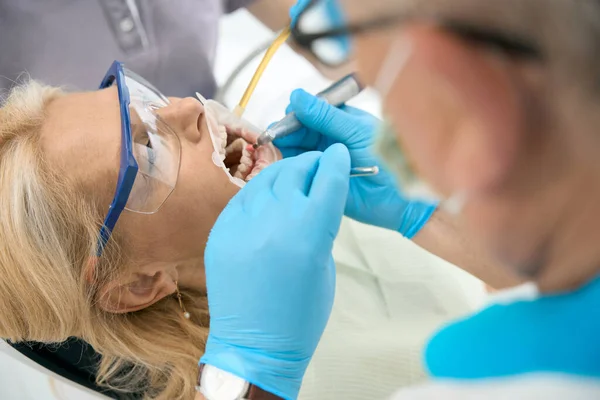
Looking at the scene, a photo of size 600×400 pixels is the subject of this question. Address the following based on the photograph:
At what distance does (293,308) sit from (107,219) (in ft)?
1.59

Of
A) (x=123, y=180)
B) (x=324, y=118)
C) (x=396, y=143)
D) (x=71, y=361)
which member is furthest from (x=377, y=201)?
(x=71, y=361)

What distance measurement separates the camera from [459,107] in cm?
40

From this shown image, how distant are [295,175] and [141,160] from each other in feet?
1.26

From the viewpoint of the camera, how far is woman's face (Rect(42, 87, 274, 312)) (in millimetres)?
1149

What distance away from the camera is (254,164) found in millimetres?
1337

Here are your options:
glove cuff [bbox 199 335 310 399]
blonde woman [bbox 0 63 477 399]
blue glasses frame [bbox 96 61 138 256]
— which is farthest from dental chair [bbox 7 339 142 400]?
glove cuff [bbox 199 335 310 399]

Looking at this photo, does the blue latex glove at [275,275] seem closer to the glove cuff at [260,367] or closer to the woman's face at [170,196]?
the glove cuff at [260,367]

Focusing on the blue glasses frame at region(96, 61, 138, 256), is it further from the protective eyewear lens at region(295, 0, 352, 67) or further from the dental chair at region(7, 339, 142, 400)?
the protective eyewear lens at region(295, 0, 352, 67)

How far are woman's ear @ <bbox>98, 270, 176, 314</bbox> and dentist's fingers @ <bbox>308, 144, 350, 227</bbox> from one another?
0.53 m

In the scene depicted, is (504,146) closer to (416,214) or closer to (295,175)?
(295,175)

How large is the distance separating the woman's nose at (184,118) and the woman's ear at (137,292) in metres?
0.36

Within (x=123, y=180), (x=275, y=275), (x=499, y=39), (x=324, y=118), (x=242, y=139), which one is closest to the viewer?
(x=499, y=39)

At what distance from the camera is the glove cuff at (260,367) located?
102cm

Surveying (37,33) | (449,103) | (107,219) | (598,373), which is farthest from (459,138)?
(37,33)
